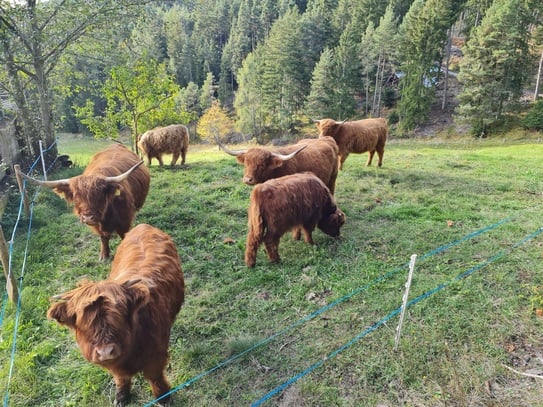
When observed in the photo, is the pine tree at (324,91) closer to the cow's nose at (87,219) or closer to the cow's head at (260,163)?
the cow's head at (260,163)

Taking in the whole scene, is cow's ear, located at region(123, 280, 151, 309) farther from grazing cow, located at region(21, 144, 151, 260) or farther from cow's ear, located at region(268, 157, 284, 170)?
cow's ear, located at region(268, 157, 284, 170)

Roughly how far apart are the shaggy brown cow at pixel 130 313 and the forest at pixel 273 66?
6.52m

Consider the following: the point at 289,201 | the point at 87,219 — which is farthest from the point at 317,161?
the point at 87,219

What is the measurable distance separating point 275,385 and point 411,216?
4.57m

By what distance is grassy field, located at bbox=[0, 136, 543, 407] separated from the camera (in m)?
3.20

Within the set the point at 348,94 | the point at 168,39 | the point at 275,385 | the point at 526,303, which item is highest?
the point at 168,39

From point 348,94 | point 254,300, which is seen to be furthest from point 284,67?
point 254,300

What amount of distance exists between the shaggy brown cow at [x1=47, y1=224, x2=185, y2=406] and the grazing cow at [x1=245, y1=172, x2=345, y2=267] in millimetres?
1567

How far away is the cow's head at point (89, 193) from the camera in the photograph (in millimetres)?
4852

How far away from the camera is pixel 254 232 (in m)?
5.07

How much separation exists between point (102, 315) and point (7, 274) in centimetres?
256

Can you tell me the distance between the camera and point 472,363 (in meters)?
3.30

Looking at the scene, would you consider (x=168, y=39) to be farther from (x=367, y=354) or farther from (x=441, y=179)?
(x=367, y=354)

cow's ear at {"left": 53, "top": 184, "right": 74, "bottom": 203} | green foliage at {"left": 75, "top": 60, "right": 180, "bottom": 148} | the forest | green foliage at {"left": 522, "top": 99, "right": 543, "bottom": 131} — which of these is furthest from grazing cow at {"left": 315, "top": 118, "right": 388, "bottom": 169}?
green foliage at {"left": 522, "top": 99, "right": 543, "bottom": 131}
